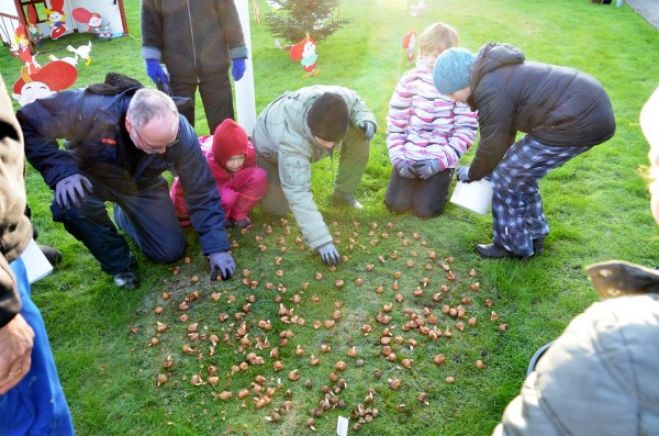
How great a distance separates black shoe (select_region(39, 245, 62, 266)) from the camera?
350 centimetres

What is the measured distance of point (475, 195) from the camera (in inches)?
137

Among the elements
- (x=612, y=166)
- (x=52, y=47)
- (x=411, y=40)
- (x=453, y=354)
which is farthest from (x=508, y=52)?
(x=52, y=47)

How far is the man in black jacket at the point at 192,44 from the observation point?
4176mm

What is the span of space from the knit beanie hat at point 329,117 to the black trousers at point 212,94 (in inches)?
70.1

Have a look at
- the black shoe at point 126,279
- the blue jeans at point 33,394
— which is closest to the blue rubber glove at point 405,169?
the black shoe at point 126,279

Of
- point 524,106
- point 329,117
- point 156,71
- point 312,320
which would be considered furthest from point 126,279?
point 524,106

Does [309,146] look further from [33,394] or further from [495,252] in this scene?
[33,394]

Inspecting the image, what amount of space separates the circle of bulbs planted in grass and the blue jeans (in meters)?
1.03

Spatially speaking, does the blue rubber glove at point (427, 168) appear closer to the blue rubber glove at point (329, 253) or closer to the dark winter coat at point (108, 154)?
the blue rubber glove at point (329, 253)

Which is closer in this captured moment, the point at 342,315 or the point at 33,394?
the point at 33,394

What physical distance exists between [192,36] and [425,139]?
7.11 feet

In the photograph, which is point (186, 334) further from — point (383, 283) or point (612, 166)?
point (612, 166)

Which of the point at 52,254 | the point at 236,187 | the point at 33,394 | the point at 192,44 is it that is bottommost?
the point at 52,254

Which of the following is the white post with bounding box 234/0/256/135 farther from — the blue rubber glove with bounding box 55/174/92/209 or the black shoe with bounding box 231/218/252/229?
the blue rubber glove with bounding box 55/174/92/209
